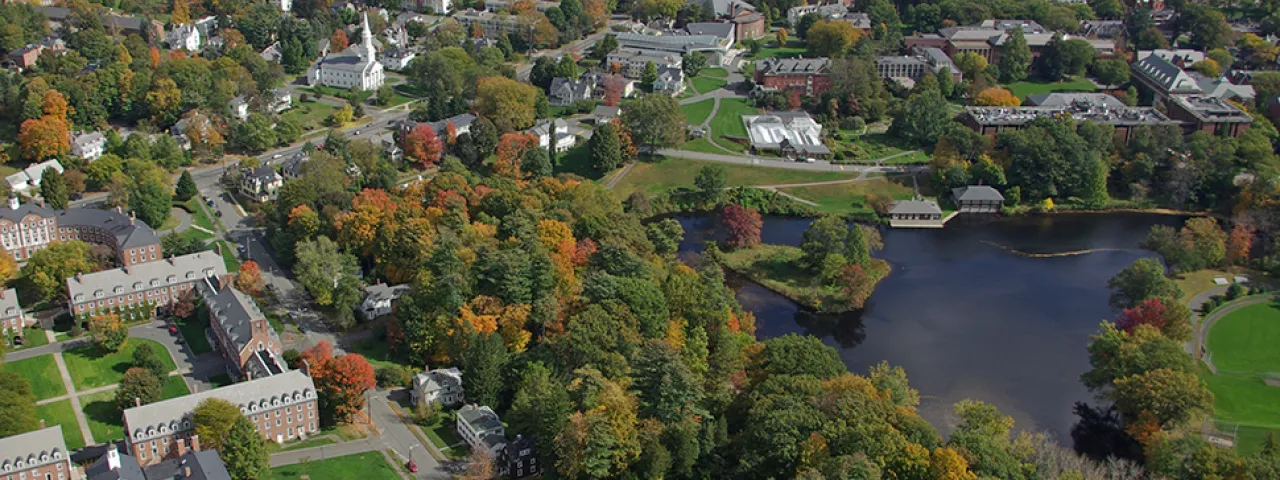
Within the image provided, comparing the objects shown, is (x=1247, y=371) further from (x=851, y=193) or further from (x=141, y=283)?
(x=141, y=283)

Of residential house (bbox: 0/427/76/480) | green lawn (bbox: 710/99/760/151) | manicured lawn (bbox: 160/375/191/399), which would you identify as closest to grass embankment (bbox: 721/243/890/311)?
green lawn (bbox: 710/99/760/151)

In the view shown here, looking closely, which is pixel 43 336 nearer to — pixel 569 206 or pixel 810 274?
pixel 569 206

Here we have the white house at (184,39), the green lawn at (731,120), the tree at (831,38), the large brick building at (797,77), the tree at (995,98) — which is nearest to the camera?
the green lawn at (731,120)

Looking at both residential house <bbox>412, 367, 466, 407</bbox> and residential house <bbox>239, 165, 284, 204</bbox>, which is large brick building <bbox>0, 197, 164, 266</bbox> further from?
residential house <bbox>412, 367, 466, 407</bbox>

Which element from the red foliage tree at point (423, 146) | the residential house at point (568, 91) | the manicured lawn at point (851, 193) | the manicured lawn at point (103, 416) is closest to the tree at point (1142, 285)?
the manicured lawn at point (851, 193)

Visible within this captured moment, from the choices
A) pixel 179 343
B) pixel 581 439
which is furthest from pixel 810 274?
pixel 179 343

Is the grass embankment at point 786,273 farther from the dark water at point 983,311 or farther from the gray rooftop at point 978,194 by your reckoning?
the gray rooftop at point 978,194
